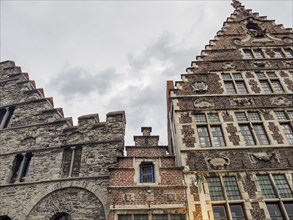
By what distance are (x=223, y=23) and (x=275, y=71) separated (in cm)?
548

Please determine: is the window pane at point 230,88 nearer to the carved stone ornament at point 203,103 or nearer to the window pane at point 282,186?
the carved stone ornament at point 203,103

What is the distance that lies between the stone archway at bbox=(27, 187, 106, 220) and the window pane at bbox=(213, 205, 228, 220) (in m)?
4.24

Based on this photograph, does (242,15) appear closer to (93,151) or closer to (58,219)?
(93,151)

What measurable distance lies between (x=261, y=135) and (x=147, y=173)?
527 cm

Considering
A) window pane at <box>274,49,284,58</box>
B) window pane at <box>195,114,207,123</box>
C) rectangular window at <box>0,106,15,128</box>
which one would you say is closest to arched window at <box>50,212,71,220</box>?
rectangular window at <box>0,106,15,128</box>

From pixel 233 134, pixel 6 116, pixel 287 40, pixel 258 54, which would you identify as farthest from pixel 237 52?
pixel 6 116

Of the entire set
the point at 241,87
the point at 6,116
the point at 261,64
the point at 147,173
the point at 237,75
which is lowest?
the point at 147,173

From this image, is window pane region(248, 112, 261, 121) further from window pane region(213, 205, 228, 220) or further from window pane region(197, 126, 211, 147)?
window pane region(213, 205, 228, 220)

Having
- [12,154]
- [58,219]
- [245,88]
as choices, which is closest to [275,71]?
[245,88]

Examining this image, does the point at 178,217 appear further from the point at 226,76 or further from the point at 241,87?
the point at 226,76

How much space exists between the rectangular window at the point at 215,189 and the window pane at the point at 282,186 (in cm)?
209

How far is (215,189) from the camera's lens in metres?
9.40

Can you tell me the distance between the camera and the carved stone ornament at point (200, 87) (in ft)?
42.6

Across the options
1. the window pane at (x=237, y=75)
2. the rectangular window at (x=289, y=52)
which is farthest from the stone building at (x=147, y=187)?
the rectangular window at (x=289, y=52)
